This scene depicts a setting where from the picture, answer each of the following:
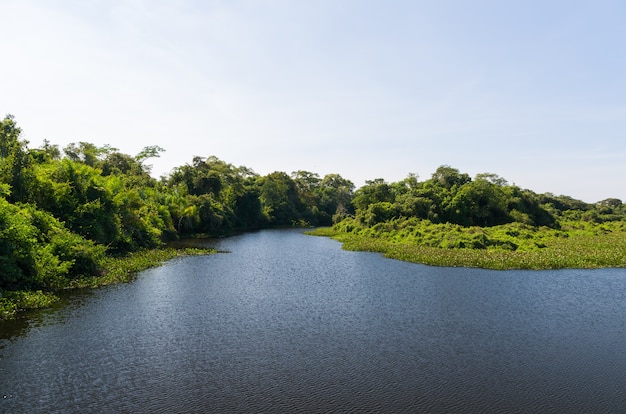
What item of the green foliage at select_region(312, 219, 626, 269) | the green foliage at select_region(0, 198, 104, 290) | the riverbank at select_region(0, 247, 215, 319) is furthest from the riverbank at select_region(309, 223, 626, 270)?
the green foliage at select_region(0, 198, 104, 290)

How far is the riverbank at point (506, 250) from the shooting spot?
40125 mm

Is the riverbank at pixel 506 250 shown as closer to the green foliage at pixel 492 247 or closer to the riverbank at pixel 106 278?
the green foliage at pixel 492 247

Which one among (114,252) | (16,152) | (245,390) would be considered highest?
(16,152)

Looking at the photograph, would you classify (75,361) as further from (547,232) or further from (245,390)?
(547,232)

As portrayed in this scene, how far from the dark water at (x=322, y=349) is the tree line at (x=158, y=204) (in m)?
5.12

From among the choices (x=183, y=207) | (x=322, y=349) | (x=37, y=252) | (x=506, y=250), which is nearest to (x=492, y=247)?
(x=506, y=250)

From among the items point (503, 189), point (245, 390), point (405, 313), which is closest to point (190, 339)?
point (245, 390)

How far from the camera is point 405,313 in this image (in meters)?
24.5

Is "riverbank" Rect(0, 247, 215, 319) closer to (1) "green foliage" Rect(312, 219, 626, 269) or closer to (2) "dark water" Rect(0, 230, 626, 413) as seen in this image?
(2) "dark water" Rect(0, 230, 626, 413)

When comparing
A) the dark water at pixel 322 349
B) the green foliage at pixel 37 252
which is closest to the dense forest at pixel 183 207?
the green foliage at pixel 37 252

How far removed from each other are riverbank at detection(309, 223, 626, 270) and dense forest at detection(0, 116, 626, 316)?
2.42 feet

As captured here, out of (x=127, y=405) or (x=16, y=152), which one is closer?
(x=127, y=405)

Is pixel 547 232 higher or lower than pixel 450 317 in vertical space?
higher

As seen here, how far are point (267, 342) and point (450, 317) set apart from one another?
438 inches
